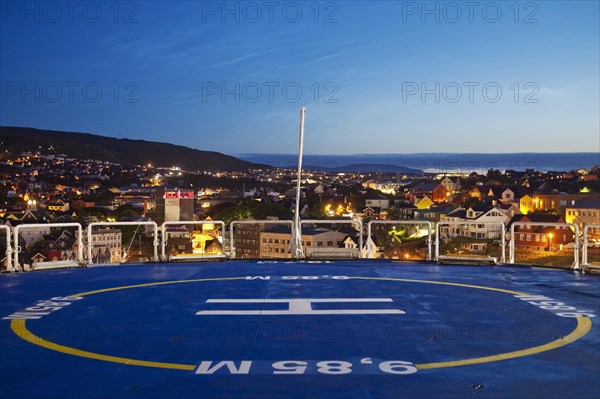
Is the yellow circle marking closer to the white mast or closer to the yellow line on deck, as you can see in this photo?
the yellow line on deck

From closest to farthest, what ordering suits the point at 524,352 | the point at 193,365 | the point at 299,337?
the point at 193,365 < the point at 524,352 < the point at 299,337

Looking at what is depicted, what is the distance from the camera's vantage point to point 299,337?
27.0ft

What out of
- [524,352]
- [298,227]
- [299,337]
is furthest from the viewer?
[298,227]

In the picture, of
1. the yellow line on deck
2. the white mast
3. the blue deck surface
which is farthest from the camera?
the white mast

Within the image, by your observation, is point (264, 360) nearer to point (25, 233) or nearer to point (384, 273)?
point (384, 273)

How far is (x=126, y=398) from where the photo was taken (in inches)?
234

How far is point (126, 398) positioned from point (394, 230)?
63249 millimetres

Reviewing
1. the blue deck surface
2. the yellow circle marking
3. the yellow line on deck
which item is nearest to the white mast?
the blue deck surface

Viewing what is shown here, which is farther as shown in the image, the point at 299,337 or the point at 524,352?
the point at 299,337

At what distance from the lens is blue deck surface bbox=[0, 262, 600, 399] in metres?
6.33

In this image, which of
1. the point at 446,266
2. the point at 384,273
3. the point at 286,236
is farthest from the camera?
the point at 286,236

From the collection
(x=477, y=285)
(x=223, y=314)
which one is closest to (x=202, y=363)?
(x=223, y=314)

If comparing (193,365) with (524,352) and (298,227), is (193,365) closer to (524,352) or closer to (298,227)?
(524,352)

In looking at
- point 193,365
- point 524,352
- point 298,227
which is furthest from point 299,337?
point 298,227
